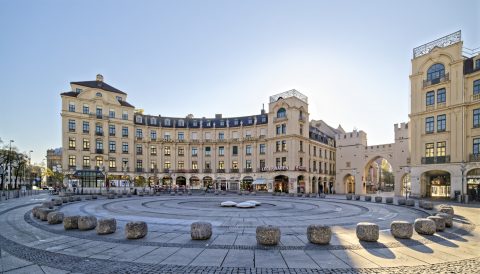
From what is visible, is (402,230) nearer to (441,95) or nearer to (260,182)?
(441,95)

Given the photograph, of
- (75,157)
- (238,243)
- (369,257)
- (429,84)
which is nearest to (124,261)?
(238,243)

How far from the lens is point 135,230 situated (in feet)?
36.7

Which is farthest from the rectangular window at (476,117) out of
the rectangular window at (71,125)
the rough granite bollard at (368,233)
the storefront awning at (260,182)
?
the rectangular window at (71,125)

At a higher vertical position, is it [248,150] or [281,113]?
[281,113]

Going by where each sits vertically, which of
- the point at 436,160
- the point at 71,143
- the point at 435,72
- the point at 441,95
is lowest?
the point at 436,160

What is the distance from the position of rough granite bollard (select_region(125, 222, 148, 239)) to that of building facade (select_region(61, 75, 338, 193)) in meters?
44.8

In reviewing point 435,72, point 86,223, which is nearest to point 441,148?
point 435,72

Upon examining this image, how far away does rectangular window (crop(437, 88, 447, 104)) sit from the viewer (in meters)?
36.1

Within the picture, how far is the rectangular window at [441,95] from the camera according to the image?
3611 centimetres

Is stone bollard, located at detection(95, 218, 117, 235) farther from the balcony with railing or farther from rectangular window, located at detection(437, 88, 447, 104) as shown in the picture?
rectangular window, located at detection(437, 88, 447, 104)

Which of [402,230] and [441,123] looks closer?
[402,230]

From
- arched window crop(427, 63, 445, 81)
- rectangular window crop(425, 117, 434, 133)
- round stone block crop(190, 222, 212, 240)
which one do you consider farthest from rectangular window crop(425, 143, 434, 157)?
round stone block crop(190, 222, 212, 240)

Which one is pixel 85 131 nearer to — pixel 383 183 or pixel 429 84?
pixel 429 84

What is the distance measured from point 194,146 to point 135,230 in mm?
55913
